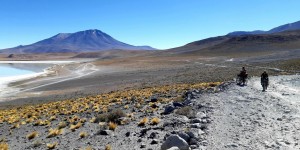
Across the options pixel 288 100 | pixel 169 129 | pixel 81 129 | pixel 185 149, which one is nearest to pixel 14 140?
pixel 81 129

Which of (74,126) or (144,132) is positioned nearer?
(144,132)

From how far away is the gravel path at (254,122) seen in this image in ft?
34.7

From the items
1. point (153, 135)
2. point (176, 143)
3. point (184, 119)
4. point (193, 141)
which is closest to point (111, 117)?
point (184, 119)

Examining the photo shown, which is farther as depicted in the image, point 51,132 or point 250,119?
point 51,132

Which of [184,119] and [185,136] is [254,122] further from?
[185,136]

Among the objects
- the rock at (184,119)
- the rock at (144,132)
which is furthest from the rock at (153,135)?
the rock at (184,119)

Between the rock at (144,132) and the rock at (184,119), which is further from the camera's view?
the rock at (184,119)

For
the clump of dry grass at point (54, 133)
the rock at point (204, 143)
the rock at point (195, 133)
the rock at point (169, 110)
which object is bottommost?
the clump of dry grass at point (54, 133)

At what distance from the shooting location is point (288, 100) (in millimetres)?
18688

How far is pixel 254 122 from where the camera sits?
43.3 ft

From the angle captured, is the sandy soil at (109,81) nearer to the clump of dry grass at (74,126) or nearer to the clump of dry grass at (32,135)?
the clump of dry grass at (74,126)

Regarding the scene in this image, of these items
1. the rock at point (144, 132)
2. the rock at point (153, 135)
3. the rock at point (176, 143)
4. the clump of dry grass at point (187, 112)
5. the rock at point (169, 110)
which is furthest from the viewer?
the rock at point (169, 110)

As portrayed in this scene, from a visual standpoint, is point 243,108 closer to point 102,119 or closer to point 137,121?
point 137,121

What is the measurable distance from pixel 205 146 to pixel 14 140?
912cm
